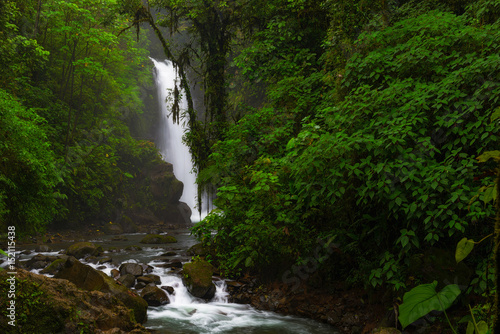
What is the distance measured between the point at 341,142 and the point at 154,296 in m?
4.96

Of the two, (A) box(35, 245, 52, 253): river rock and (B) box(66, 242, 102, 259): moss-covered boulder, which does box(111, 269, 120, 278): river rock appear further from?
(A) box(35, 245, 52, 253): river rock

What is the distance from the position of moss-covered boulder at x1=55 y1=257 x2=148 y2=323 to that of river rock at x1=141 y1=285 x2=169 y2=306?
44.9 inches

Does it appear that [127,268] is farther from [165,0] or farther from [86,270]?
[165,0]

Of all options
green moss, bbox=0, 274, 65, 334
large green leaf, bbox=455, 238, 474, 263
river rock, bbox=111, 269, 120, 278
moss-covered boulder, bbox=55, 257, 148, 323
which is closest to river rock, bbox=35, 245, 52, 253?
river rock, bbox=111, 269, 120, 278

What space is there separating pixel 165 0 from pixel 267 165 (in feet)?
26.3

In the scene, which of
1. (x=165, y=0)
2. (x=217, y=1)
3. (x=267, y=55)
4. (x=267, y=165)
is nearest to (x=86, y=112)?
(x=165, y=0)

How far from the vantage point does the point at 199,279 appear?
24.2ft

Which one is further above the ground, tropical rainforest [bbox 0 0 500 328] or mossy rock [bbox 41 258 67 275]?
tropical rainforest [bbox 0 0 500 328]

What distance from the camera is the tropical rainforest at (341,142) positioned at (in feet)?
15.2

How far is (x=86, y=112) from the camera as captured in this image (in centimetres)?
1912

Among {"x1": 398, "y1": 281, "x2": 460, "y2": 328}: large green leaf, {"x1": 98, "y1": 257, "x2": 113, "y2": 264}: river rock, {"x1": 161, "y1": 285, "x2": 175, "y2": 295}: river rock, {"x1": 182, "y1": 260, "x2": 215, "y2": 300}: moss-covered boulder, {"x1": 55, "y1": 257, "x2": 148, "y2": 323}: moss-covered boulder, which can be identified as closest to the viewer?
{"x1": 398, "y1": 281, "x2": 460, "y2": 328}: large green leaf

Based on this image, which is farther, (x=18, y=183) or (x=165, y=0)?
(x=165, y=0)

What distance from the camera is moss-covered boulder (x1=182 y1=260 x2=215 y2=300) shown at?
722 cm

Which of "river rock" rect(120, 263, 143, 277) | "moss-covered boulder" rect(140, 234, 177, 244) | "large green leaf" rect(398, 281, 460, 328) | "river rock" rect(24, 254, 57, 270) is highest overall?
"large green leaf" rect(398, 281, 460, 328)
